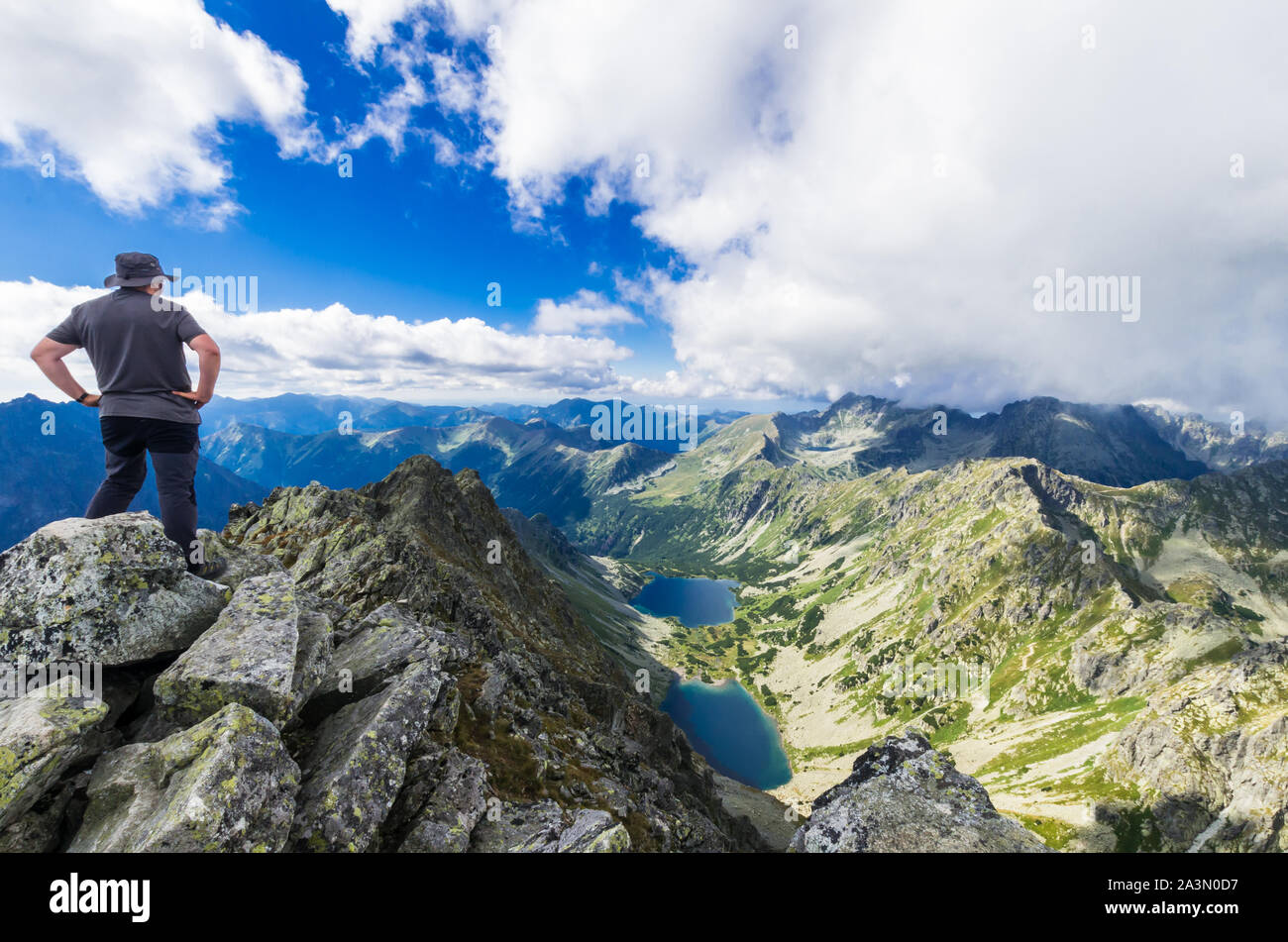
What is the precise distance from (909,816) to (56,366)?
25.6m

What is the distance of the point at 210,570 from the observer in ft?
50.8

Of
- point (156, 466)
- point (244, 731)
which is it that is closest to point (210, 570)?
point (156, 466)

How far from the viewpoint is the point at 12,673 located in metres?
10.5

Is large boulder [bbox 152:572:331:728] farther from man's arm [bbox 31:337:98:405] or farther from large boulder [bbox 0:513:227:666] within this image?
man's arm [bbox 31:337:98:405]

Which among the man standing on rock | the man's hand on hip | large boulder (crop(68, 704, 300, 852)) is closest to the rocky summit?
large boulder (crop(68, 704, 300, 852))

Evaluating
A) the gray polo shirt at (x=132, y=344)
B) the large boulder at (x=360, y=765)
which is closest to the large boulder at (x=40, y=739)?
the large boulder at (x=360, y=765)

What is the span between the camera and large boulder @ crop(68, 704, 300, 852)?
927cm

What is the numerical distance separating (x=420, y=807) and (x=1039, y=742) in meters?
216

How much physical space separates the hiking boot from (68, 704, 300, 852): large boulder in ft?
19.1

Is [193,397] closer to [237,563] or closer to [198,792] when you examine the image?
[237,563]

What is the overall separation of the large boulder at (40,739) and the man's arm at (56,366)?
658 cm

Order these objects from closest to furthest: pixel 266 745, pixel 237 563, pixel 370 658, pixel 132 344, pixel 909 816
A: pixel 266 745 < pixel 132 344 < pixel 909 816 < pixel 237 563 < pixel 370 658
